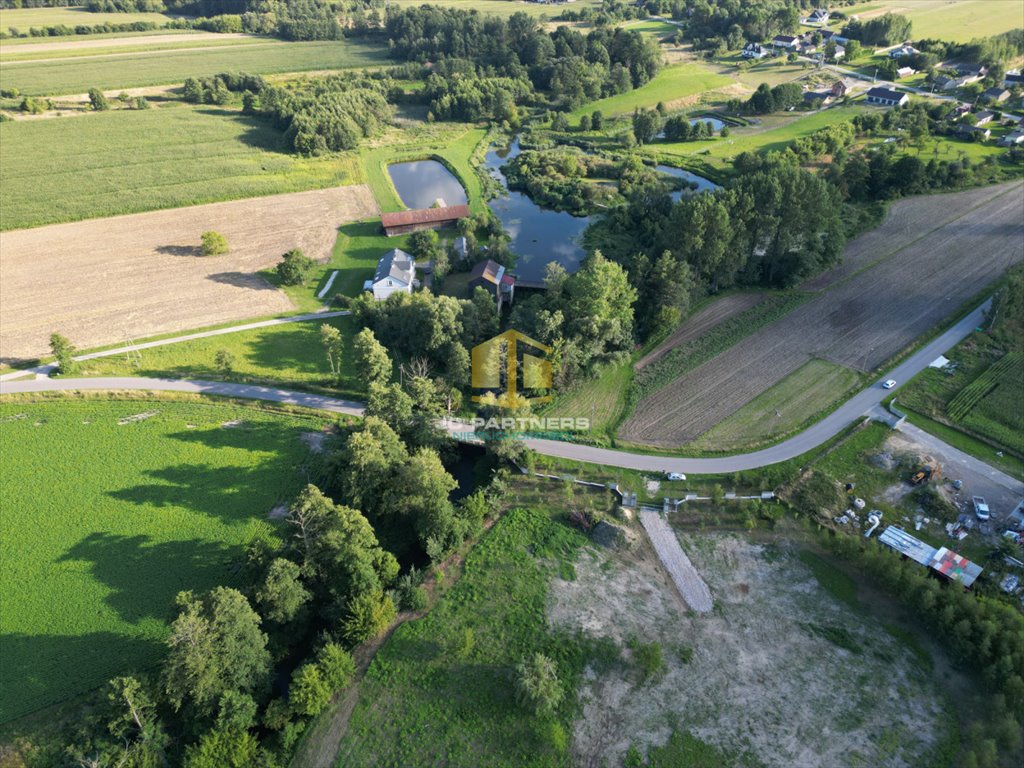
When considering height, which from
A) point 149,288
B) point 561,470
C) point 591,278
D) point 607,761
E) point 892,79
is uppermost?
point 892,79

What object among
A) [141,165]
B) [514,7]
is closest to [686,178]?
[141,165]

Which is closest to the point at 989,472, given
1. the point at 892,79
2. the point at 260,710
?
the point at 260,710

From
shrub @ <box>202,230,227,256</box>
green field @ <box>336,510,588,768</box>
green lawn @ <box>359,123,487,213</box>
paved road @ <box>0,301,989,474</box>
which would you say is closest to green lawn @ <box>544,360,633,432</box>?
paved road @ <box>0,301,989,474</box>

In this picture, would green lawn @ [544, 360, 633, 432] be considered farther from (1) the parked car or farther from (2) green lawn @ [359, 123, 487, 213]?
(2) green lawn @ [359, 123, 487, 213]

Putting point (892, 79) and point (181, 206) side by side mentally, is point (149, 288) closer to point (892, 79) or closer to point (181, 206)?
point (181, 206)

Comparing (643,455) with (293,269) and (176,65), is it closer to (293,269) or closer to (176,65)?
(293,269)

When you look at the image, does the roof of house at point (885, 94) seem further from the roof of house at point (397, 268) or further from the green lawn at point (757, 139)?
the roof of house at point (397, 268)
